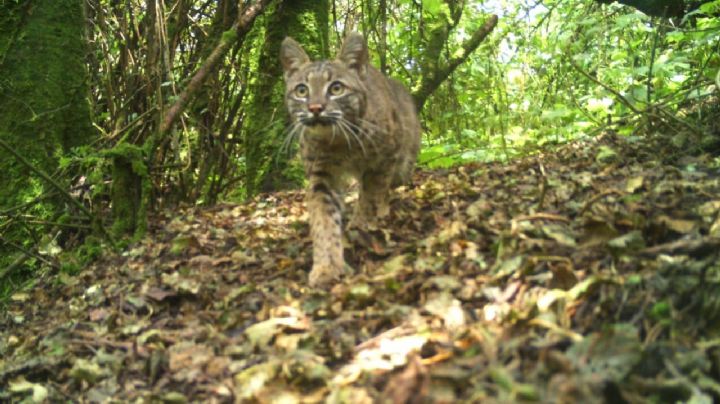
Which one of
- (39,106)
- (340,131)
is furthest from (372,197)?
(39,106)

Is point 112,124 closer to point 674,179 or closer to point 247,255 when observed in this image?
point 247,255

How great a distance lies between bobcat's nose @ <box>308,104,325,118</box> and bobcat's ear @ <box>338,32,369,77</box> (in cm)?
69

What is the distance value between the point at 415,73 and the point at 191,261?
14.4 ft

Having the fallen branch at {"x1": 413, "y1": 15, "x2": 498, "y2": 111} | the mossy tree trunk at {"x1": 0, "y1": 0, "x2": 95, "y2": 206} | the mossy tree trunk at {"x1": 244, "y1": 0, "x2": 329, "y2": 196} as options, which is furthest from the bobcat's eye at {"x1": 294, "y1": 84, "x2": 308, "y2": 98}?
the fallen branch at {"x1": 413, "y1": 15, "x2": 498, "y2": 111}

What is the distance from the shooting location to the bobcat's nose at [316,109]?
4465 millimetres

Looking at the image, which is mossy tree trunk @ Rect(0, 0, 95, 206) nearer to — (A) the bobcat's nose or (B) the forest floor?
(B) the forest floor

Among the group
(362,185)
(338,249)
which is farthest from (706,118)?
(338,249)

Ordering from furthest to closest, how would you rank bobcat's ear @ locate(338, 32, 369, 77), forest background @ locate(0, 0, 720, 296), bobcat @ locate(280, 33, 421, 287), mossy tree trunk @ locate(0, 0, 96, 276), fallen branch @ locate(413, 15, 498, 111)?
1. fallen branch @ locate(413, 15, 498, 111)
2. mossy tree trunk @ locate(0, 0, 96, 276)
3. forest background @ locate(0, 0, 720, 296)
4. bobcat's ear @ locate(338, 32, 369, 77)
5. bobcat @ locate(280, 33, 421, 287)

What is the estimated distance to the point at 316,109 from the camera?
4.46m

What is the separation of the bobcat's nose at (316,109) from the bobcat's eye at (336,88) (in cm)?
25

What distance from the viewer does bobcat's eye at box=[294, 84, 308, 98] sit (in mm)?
4746

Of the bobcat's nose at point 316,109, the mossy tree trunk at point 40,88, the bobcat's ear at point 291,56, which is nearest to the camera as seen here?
the bobcat's nose at point 316,109

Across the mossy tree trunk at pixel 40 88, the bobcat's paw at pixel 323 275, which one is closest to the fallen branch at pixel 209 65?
the mossy tree trunk at pixel 40 88

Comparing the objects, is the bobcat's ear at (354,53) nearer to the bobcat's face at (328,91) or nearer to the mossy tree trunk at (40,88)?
the bobcat's face at (328,91)
